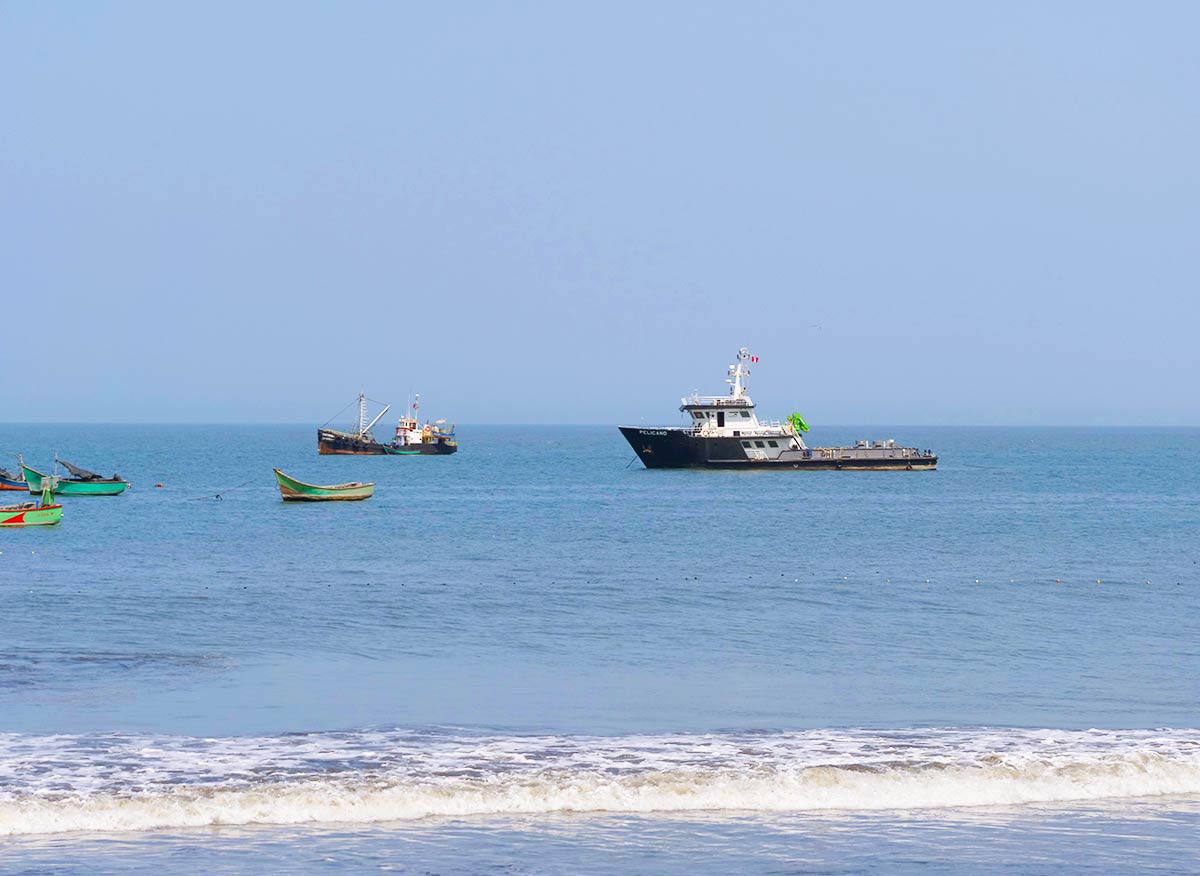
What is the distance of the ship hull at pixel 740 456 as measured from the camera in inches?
3637

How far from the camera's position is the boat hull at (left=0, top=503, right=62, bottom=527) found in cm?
5138

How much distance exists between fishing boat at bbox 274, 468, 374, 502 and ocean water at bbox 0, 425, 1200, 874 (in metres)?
22.7

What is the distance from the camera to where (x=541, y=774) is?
51.9 ft

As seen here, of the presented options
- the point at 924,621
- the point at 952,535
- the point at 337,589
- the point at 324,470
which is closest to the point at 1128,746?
the point at 924,621

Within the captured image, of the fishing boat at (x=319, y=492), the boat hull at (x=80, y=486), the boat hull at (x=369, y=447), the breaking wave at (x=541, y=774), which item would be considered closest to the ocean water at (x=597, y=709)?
the breaking wave at (x=541, y=774)

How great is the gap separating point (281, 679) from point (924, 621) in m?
13.9

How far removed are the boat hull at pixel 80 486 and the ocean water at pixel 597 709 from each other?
23470 millimetres

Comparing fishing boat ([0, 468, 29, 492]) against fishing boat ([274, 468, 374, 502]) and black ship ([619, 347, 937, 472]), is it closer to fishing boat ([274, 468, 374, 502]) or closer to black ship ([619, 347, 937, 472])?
fishing boat ([274, 468, 374, 502])

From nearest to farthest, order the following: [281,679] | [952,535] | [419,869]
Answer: [419,869] < [281,679] < [952,535]

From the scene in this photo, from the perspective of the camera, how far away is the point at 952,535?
52375 mm

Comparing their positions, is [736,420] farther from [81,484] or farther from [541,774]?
[541,774]

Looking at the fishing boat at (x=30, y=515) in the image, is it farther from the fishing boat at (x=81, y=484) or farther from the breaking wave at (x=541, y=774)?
the breaking wave at (x=541, y=774)

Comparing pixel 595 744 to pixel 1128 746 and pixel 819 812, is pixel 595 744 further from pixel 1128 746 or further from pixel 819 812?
pixel 1128 746

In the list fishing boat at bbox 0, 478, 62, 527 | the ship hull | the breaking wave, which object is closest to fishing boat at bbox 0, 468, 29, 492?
fishing boat at bbox 0, 478, 62, 527
